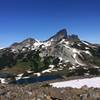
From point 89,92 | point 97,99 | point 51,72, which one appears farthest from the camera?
point 51,72

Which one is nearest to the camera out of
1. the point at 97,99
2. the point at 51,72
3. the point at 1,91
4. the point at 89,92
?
the point at 97,99

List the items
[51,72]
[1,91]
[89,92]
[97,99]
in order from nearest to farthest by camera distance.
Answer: [97,99]
[89,92]
[1,91]
[51,72]

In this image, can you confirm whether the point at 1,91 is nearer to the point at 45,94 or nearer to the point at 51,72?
the point at 45,94

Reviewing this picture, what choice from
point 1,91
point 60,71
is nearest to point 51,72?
point 60,71

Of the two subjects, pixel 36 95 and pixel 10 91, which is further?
pixel 10 91

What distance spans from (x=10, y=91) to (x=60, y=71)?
180 m

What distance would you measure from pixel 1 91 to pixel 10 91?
2.54 feet

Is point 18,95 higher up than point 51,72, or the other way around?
point 51,72

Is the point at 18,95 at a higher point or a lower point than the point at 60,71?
lower

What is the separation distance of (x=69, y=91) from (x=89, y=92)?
1.47 m

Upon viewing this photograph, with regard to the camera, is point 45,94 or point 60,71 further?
point 60,71

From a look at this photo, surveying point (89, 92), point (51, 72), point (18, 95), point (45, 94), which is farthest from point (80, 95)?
point (51, 72)

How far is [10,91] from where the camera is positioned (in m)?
19.4

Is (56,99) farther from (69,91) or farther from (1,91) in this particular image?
(1,91)
